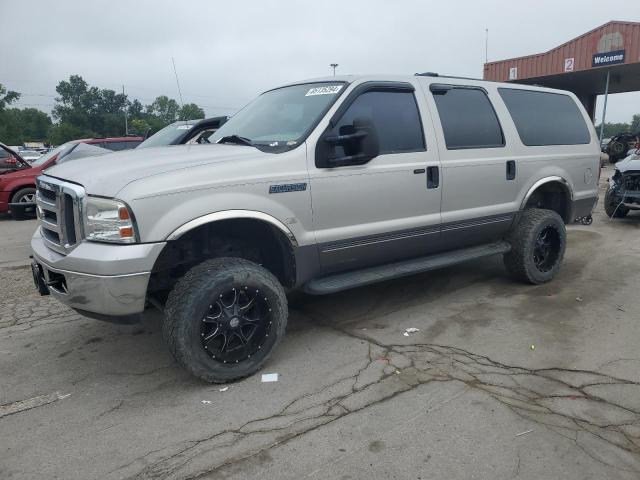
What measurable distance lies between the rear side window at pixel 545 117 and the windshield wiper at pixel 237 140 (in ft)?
8.83

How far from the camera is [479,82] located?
4977 mm

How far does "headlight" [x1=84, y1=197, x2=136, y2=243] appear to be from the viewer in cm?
296

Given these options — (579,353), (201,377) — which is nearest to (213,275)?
(201,377)

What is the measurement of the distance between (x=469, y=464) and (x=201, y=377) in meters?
1.69

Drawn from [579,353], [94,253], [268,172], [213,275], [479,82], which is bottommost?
[579,353]

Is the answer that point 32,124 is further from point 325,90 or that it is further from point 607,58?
point 325,90

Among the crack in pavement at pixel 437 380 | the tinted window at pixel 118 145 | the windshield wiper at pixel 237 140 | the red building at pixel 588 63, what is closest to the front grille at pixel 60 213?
the windshield wiper at pixel 237 140

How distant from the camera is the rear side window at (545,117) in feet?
16.8

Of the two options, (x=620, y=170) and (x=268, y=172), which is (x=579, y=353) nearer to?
(x=268, y=172)

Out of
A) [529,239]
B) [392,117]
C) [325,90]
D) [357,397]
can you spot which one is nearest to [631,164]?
[529,239]

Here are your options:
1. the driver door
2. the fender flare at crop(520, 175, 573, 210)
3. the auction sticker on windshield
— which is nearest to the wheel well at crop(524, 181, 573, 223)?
the fender flare at crop(520, 175, 573, 210)

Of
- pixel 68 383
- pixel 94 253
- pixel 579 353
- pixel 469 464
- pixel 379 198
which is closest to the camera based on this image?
pixel 469 464

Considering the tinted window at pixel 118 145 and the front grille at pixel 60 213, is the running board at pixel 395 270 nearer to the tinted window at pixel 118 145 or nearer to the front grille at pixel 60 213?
the front grille at pixel 60 213

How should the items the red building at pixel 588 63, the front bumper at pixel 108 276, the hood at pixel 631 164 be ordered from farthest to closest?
the red building at pixel 588 63, the hood at pixel 631 164, the front bumper at pixel 108 276
